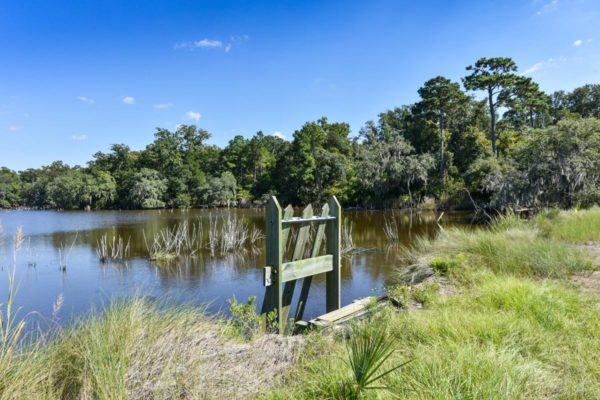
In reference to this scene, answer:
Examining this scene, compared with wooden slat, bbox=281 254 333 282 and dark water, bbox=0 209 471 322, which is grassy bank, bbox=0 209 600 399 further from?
dark water, bbox=0 209 471 322

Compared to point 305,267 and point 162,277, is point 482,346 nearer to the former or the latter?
point 305,267

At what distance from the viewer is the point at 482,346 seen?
2.76 metres

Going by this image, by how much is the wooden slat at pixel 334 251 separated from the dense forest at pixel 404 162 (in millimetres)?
15692

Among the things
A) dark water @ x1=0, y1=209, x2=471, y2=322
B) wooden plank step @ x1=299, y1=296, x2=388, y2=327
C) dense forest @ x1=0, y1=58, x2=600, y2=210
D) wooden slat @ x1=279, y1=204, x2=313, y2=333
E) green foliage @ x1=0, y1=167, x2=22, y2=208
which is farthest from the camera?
green foliage @ x1=0, y1=167, x2=22, y2=208

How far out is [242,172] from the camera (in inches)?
2170

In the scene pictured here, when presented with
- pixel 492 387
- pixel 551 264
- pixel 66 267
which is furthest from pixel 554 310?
pixel 66 267

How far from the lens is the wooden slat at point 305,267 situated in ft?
14.8

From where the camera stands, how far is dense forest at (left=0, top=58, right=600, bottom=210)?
19.6 m

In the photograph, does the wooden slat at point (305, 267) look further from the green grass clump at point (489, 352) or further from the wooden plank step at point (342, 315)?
the green grass clump at point (489, 352)

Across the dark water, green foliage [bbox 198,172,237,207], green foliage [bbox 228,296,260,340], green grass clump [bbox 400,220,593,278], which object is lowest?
the dark water

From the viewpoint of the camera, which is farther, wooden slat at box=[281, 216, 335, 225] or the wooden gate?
wooden slat at box=[281, 216, 335, 225]

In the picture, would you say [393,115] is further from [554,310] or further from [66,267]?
[554,310]

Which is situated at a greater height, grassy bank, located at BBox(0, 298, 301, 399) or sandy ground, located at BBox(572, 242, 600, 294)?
grassy bank, located at BBox(0, 298, 301, 399)

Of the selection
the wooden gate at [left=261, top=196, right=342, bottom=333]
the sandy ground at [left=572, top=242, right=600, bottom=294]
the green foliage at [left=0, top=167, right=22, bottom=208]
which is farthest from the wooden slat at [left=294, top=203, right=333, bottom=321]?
the green foliage at [left=0, top=167, right=22, bottom=208]
